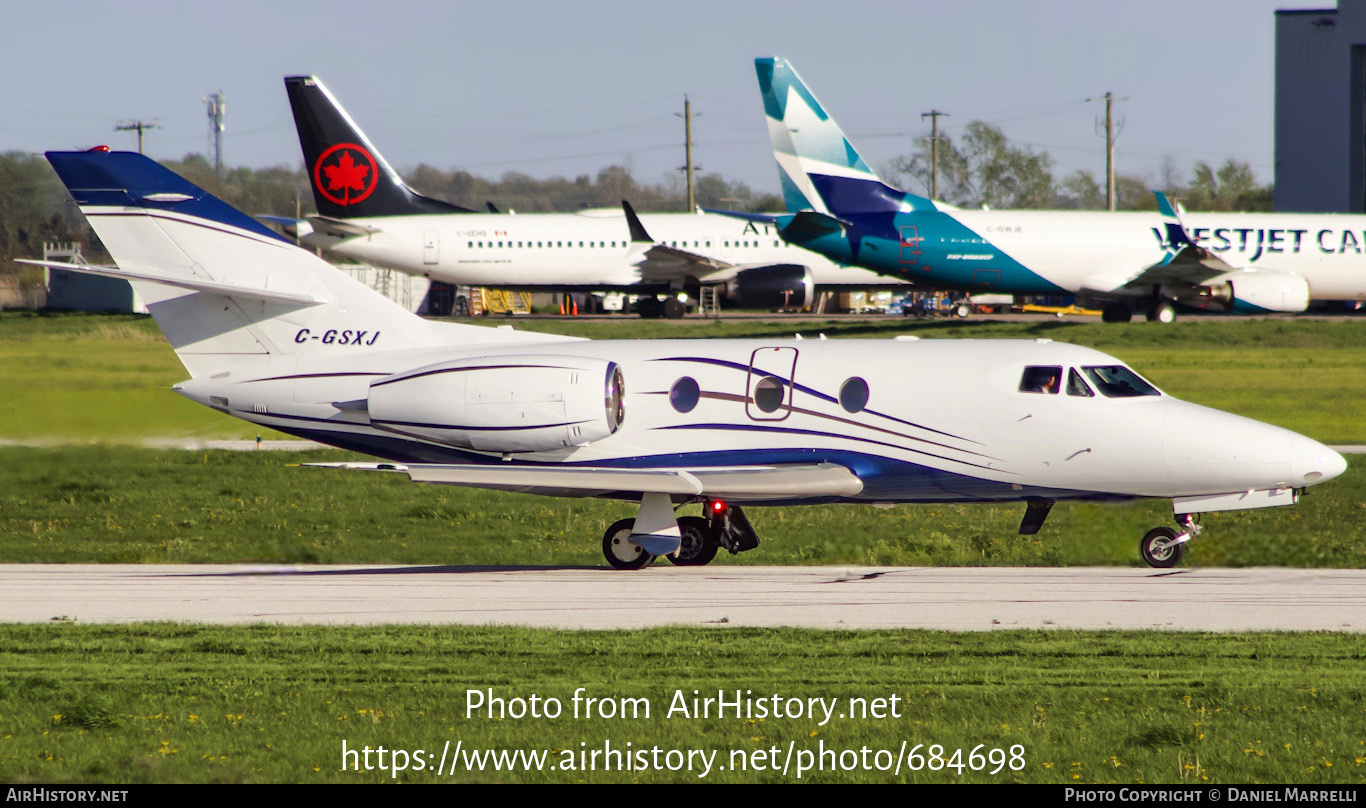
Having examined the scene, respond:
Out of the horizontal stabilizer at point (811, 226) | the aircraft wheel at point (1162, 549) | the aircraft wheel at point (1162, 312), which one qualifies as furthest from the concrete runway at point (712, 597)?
the aircraft wheel at point (1162, 312)

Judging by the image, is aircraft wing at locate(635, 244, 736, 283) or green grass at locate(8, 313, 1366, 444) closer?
green grass at locate(8, 313, 1366, 444)

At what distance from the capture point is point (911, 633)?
42.4 feet

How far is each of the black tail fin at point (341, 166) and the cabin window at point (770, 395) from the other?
91.9ft

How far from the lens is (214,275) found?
19344 mm

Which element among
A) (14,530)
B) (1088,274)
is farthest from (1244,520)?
(1088,274)

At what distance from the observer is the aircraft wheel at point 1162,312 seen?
51.7 meters

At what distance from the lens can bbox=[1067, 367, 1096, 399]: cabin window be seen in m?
17.5

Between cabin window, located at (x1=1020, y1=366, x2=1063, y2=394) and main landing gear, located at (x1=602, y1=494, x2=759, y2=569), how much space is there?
425 cm

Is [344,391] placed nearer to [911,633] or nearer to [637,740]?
[911,633]

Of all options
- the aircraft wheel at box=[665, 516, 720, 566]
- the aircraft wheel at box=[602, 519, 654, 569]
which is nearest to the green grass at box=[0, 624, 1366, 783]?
the aircraft wheel at box=[602, 519, 654, 569]

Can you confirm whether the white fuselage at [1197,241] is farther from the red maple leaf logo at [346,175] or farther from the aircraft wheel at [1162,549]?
the aircraft wheel at [1162,549]

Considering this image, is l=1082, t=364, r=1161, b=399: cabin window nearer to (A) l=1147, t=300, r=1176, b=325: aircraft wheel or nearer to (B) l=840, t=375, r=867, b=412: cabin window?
(B) l=840, t=375, r=867, b=412: cabin window

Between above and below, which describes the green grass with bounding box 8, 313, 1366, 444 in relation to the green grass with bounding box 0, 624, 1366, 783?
above
